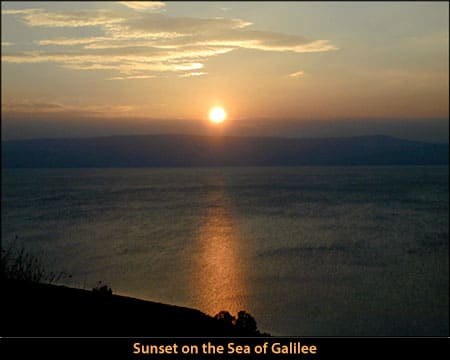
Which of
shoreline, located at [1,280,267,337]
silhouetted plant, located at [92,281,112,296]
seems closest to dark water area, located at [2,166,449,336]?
silhouetted plant, located at [92,281,112,296]

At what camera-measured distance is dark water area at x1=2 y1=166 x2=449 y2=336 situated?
3391cm

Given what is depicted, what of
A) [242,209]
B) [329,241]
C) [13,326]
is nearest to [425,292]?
[329,241]

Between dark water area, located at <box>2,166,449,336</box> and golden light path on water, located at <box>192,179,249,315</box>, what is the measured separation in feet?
0.44

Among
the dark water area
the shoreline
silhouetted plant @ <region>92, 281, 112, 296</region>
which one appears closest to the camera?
the shoreline

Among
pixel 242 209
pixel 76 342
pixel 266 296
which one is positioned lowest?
pixel 76 342

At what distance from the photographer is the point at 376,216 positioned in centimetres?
7906

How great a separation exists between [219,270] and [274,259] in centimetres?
606

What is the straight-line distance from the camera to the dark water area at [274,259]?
33.9 m

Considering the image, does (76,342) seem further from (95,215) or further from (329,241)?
(95,215)

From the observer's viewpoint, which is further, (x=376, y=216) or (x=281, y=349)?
(x=376, y=216)

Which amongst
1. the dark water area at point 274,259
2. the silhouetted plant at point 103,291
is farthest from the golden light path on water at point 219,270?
the silhouetted plant at point 103,291

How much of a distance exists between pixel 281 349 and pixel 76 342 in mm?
2162

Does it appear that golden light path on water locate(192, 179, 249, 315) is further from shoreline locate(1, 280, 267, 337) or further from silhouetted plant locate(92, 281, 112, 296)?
shoreline locate(1, 280, 267, 337)

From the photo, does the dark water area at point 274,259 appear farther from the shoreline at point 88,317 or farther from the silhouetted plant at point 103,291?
the shoreline at point 88,317
